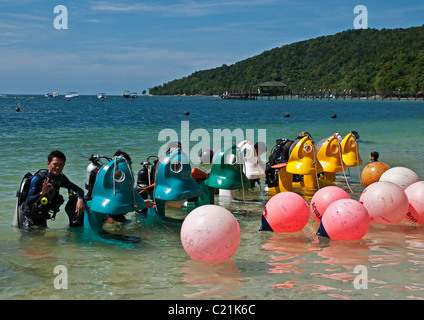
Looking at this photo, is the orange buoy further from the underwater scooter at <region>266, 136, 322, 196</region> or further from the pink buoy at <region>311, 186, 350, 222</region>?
the pink buoy at <region>311, 186, 350, 222</region>

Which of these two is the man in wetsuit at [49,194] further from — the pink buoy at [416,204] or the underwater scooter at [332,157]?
the underwater scooter at [332,157]

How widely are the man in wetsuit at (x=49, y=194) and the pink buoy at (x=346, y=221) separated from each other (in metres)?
4.26

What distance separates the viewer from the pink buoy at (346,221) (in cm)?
775

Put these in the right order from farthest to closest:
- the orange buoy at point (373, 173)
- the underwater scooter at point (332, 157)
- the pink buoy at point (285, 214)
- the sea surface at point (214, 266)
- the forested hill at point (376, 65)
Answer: the forested hill at point (376, 65) → the underwater scooter at point (332, 157) → the orange buoy at point (373, 173) → the pink buoy at point (285, 214) → the sea surface at point (214, 266)

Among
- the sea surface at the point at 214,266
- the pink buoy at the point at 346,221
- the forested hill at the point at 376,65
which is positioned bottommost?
the sea surface at the point at 214,266

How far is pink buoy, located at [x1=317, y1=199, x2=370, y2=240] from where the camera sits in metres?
7.75

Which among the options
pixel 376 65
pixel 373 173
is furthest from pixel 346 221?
pixel 376 65

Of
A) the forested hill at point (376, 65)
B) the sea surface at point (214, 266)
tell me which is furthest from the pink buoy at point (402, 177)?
the forested hill at point (376, 65)

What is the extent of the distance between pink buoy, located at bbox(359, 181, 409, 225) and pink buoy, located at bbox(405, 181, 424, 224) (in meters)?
0.26

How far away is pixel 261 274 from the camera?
654 centimetres

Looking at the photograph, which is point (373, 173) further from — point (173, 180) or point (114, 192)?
point (114, 192)

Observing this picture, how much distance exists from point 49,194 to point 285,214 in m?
4.17

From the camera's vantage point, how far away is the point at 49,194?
8031mm
